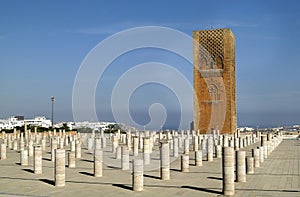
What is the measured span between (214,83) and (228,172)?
26554 millimetres

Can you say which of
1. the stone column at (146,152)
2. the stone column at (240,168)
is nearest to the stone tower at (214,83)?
the stone column at (146,152)

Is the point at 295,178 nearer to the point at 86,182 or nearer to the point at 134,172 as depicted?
the point at 134,172

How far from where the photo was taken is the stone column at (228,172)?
9.32 metres

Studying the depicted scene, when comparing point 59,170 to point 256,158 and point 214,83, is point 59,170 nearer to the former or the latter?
point 256,158

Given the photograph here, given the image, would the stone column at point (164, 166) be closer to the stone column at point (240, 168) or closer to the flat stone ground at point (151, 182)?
the flat stone ground at point (151, 182)

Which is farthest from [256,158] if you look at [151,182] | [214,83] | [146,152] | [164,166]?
[214,83]

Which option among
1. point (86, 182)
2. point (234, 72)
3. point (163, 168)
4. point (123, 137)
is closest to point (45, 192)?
point (86, 182)

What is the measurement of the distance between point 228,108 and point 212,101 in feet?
5.27

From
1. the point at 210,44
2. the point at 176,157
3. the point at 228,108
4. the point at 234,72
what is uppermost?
the point at 210,44

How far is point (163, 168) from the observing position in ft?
38.5

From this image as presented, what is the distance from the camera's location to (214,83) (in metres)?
35.5

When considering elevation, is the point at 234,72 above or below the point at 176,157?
above

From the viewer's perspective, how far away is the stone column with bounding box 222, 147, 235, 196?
367 inches

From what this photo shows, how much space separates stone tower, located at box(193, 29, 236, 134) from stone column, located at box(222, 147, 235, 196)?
2534 cm
